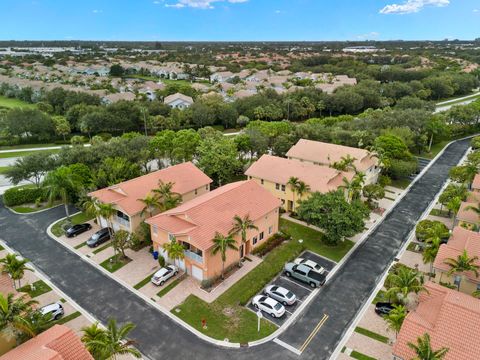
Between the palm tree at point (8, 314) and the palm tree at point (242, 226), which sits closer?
the palm tree at point (8, 314)

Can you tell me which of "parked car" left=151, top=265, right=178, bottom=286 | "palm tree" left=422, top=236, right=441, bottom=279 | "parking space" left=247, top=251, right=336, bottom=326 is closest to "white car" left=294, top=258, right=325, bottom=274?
"parking space" left=247, top=251, right=336, bottom=326

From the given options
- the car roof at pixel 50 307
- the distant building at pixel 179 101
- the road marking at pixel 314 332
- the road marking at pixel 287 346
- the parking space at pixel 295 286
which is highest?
the distant building at pixel 179 101

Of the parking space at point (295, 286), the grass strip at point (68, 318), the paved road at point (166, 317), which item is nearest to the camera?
the paved road at point (166, 317)

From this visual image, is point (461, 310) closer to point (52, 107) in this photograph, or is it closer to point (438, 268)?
point (438, 268)

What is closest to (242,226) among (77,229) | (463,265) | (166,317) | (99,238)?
(166,317)

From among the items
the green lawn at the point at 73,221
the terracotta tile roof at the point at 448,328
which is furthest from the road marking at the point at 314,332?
the green lawn at the point at 73,221

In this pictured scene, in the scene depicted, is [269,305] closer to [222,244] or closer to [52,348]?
[222,244]

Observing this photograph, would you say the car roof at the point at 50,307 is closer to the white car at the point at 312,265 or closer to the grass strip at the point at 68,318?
the grass strip at the point at 68,318

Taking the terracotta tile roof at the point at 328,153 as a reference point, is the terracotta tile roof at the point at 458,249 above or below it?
below
